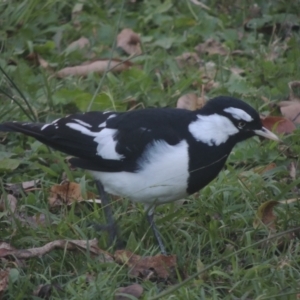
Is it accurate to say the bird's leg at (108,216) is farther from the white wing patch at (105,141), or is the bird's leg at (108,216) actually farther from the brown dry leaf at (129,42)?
the brown dry leaf at (129,42)

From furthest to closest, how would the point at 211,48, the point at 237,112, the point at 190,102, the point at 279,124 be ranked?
the point at 211,48 → the point at 190,102 → the point at 279,124 → the point at 237,112

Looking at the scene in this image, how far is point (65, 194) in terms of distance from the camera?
15.2ft

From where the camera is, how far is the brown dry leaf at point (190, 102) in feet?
18.1

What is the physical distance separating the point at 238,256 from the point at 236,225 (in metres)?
0.28

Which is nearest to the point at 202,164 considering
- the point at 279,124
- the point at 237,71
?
the point at 279,124

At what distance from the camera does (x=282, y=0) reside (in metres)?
6.71

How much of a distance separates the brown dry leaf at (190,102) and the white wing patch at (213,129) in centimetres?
137

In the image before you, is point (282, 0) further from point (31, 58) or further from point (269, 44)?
point (31, 58)

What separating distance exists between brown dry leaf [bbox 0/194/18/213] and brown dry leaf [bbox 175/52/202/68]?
1949 mm

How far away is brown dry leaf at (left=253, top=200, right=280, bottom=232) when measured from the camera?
429cm

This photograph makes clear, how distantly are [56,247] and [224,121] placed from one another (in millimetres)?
963

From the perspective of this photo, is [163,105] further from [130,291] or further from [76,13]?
[130,291]

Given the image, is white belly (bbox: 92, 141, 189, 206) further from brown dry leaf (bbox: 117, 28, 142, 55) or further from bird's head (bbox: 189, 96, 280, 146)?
brown dry leaf (bbox: 117, 28, 142, 55)

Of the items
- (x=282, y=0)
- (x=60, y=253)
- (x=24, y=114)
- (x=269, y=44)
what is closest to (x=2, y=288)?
(x=60, y=253)
